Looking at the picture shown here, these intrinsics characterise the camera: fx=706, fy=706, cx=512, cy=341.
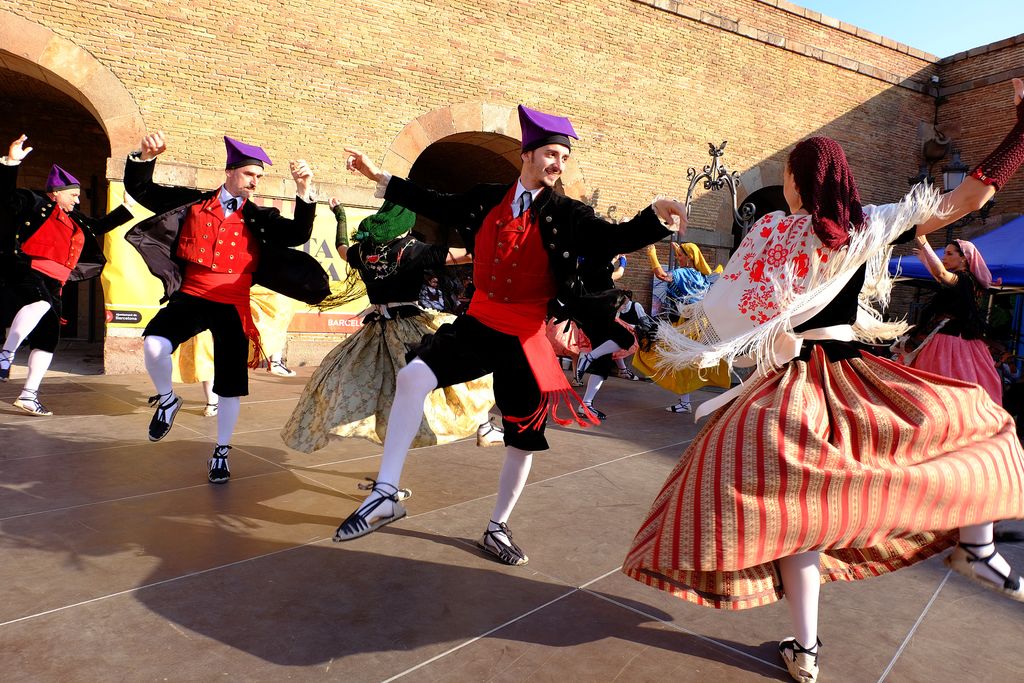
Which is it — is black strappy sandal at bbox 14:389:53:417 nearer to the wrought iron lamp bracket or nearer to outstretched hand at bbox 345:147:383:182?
outstretched hand at bbox 345:147:383:182

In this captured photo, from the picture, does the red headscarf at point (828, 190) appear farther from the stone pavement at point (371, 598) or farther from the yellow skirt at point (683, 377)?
the yellow skirt at point (683, 377)

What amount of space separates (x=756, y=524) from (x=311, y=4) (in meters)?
9.90

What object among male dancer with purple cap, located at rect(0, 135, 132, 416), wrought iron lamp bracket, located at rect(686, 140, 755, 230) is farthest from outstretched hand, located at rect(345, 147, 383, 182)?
wrought iron lamp bracket, located at rect(686, 140, 755, 230)

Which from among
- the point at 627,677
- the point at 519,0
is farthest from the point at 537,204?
the point at 519,0

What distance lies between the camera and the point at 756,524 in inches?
79.6

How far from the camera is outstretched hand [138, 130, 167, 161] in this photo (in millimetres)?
3963

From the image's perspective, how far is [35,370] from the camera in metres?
5.92

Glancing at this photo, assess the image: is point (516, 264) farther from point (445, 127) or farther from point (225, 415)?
point (445, 127)

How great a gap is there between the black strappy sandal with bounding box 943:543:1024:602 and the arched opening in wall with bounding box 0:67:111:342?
12993 mm

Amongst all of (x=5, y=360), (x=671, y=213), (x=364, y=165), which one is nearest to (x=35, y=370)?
(x=5, y=360)

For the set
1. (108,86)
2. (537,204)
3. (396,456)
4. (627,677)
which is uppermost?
(108,86)

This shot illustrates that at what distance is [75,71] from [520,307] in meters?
8.29

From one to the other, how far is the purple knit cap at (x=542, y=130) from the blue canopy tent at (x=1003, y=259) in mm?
5545

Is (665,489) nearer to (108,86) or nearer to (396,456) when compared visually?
(396,456)
